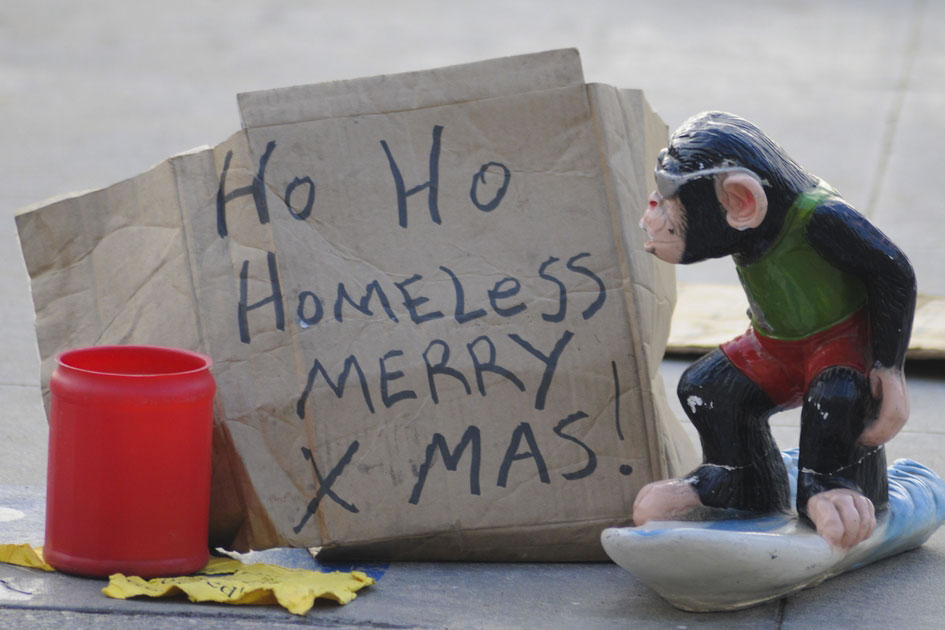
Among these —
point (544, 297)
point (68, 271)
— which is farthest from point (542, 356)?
point (68, 271)

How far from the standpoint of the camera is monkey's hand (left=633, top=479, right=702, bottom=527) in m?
2.38

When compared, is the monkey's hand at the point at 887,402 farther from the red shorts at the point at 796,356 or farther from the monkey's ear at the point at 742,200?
the monkey's ear at the point at 742,200

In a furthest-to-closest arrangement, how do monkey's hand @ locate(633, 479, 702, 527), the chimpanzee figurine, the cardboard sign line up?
1. the cardboard sign
2. monkey's hand @ locate(633, 479, 702, 527)
3. the chimpanzee figurine

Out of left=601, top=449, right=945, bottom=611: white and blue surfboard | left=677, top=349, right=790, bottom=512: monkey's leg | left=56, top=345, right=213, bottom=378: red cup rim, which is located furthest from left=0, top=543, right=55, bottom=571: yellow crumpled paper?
left=677, top=349, right=790, bottom=512: monkey's leg

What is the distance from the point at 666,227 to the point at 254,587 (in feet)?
3.09

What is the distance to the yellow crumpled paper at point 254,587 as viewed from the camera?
7.49ft

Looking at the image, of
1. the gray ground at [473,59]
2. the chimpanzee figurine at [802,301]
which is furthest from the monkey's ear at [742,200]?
the gray ground at [473,59]

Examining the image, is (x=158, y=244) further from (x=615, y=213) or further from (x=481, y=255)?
(x=615, y=213)

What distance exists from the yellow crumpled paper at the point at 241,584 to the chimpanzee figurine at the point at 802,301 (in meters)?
0.56

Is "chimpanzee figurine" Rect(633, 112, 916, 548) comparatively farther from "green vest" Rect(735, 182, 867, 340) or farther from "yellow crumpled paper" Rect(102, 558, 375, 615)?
"yellow crumpled paper" Rect(102, 558, 375, 615)

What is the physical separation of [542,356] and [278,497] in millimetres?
554

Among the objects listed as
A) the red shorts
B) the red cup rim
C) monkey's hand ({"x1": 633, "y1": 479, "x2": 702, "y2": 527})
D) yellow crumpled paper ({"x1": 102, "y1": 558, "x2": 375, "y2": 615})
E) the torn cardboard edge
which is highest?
the red cup rim

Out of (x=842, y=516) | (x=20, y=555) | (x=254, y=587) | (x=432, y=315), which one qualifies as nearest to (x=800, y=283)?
(x=842, y=516)

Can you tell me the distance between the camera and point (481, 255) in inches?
99.2
